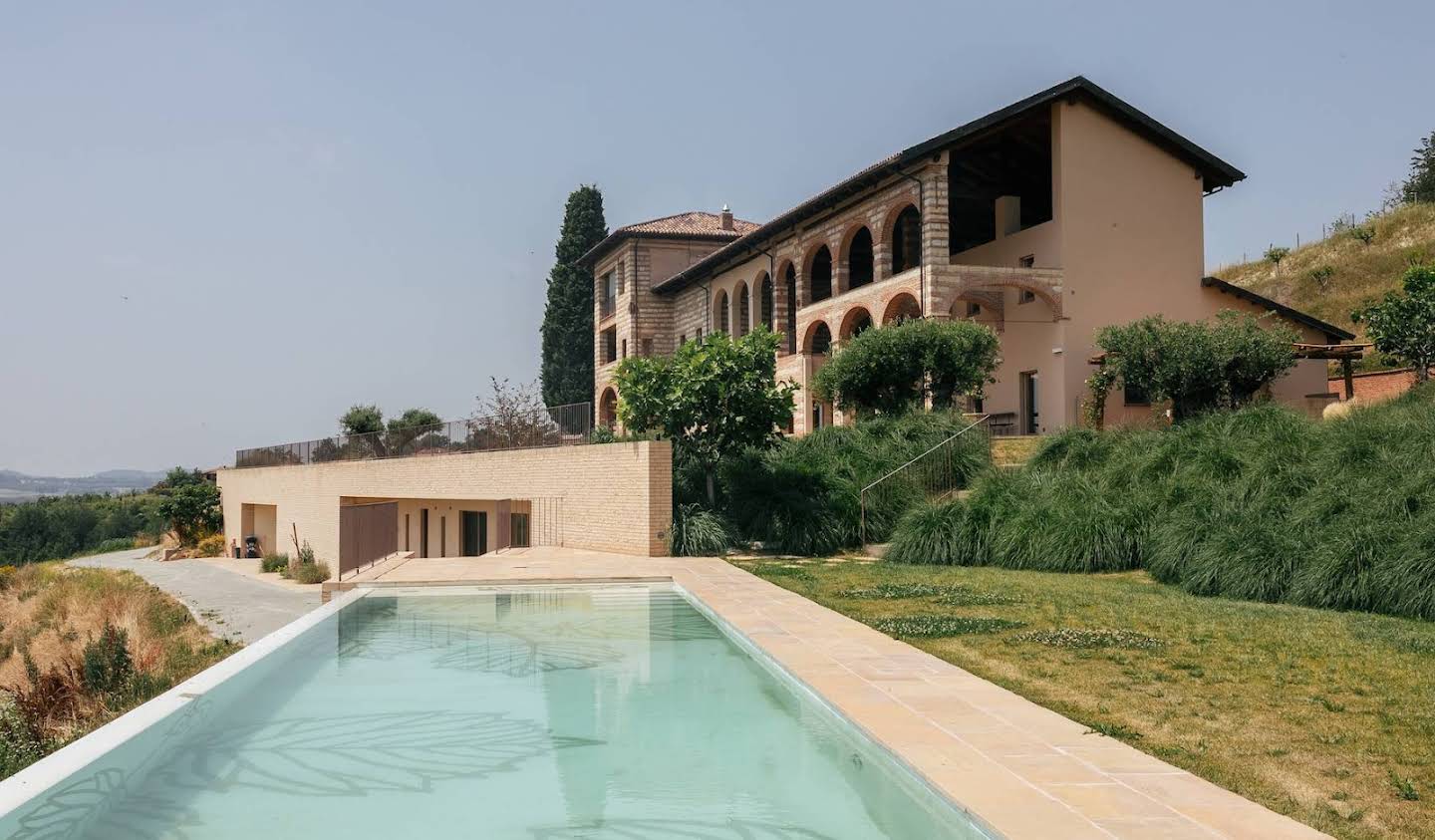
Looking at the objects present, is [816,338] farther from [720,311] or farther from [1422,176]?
[1422,176]

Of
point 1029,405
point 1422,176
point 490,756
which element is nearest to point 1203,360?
point 1029,405

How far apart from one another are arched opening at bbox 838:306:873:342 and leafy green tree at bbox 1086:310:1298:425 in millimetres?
8912

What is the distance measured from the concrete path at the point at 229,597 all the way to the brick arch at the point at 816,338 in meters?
14.7

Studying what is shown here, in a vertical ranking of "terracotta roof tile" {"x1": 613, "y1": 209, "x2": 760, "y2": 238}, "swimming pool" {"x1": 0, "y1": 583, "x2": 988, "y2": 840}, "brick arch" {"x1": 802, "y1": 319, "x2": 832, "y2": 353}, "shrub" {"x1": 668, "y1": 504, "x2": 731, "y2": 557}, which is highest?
"terracotta roof tile" {"x1": 613, "y1": 209, "x2": 760, "y2": 238}

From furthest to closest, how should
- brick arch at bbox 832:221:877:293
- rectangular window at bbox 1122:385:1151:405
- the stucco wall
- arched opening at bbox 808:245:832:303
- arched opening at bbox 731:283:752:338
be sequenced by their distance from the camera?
arched opening at bbox 731:283:752:338, arched opening at bbox 808:245:832:303, brick arch at bbox 832:221:877:293, rectangular window at bbox 1122:385:1151:405, the stucco wall

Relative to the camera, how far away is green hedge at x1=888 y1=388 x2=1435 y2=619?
9836mm

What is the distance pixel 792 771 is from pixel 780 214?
1049 inches

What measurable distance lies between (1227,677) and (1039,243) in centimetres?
2069

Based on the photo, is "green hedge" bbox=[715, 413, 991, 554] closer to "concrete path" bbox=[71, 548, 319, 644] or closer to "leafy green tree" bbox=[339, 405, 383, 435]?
"concrete path" bbox=[71, 548, 319, 644]

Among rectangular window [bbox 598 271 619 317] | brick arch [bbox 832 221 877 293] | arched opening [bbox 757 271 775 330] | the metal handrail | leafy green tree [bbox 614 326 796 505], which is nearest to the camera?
the metal handrail

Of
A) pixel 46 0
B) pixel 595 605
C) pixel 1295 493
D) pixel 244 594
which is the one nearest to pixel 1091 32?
pixel 1295 493

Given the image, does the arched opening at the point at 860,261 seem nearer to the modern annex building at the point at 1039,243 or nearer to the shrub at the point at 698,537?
the modern annex building at the point at 1039,243

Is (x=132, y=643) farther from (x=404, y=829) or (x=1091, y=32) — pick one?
(x=1091, y=32)

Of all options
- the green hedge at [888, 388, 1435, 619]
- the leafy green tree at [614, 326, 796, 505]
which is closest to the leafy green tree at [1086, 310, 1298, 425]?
the green hedge at [888, 388, 1435, 619]
